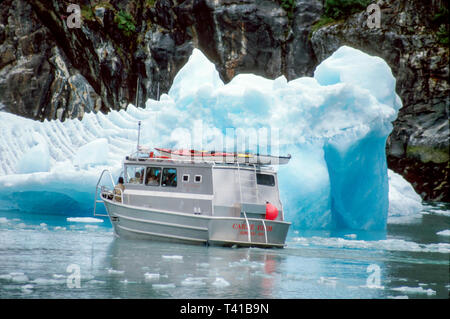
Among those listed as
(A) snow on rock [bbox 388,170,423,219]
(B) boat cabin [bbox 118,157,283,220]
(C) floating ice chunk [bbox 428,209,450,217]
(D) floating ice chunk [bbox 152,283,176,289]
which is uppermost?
(B) boat cabin [bbox 118,157,283,220]

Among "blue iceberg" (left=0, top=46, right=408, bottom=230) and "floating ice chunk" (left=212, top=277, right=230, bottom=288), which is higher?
"blue iceberg" (left=0, top=46, right=408, bottom=230)

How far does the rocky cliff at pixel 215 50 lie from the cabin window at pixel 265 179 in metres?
28.5

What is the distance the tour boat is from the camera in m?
15.8

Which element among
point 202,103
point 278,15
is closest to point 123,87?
point 278,15

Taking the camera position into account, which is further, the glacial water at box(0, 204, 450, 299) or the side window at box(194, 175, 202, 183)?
the side window at box(194, 175, 202, 183)

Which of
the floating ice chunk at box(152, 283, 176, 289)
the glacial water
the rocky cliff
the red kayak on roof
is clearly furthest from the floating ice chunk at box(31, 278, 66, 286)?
the rocky cliff

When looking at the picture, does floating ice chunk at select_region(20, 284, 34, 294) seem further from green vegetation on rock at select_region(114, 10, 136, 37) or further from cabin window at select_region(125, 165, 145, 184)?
green vegetation on rock at select_region(114, 10, 136, 37)

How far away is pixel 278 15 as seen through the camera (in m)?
47.3

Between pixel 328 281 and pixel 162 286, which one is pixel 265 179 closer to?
pixel 328 281

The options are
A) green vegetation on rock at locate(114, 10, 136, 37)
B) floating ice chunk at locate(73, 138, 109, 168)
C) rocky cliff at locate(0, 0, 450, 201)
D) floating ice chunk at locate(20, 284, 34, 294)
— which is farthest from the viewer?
green vegetation on rock at locate(114, 10, 136, 37)

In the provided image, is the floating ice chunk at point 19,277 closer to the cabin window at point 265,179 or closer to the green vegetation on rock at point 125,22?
the cabin window at point 265,179

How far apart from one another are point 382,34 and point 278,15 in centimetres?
890

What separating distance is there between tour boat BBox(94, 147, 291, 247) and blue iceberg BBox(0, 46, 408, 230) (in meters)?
5.57

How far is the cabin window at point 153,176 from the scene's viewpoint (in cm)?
1695
